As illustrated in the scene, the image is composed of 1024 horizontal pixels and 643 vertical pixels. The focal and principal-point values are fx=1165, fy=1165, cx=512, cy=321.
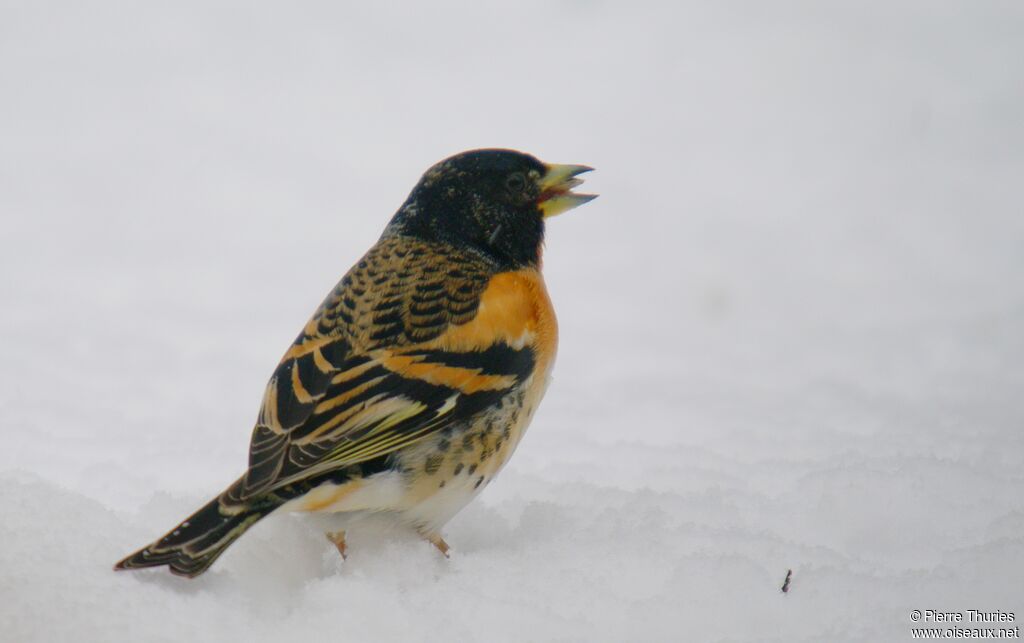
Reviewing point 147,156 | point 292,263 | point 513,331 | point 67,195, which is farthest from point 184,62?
point 513,331

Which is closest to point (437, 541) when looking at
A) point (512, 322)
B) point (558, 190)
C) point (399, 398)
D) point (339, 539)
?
point (339, 539)

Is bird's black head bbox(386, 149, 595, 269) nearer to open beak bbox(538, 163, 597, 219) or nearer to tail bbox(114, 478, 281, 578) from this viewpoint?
open beak bbox(538, 163, 597, 219)

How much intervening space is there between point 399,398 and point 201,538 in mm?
545

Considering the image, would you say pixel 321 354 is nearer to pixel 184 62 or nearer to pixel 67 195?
pixel 67 195

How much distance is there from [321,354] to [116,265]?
3819mm

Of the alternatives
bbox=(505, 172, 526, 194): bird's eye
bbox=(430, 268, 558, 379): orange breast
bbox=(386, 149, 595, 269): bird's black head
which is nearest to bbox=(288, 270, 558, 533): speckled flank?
bbox=(430, 268, 558, 379): orange breast

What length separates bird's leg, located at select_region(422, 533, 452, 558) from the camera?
288 cm

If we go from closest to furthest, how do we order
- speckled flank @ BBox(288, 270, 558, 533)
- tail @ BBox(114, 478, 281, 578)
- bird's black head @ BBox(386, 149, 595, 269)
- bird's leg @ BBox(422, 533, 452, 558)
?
tail @ BBox(114, 478, 281, 578) < speckled flank @ BBox(288, 270, 558, 533) < bird's leg @ BBox(422, 533, 452, 558) < bird's black head @ BBox(386, 149, 595, 269)

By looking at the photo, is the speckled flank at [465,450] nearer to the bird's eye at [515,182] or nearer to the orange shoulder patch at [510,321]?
the orange shoulder patch at [510,321]

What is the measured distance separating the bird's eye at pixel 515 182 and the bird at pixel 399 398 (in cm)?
19

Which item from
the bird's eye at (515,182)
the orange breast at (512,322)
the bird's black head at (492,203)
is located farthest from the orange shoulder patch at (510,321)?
the bird's eye at (515,182)

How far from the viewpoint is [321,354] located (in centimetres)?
284

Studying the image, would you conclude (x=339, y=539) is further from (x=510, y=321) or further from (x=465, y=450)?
(x=510, y=321)

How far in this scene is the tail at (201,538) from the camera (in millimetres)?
2412
